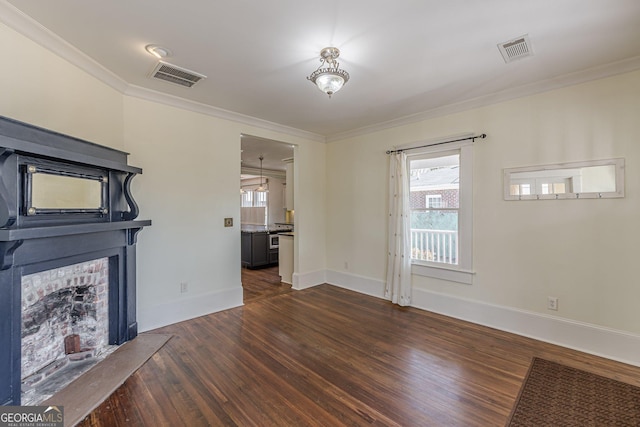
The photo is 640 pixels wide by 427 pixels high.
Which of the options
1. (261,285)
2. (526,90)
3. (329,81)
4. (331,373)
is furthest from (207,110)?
(526,90)

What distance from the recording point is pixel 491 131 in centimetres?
333

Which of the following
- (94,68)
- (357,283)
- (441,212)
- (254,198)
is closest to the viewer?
(94,68)

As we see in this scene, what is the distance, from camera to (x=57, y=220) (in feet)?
7.04

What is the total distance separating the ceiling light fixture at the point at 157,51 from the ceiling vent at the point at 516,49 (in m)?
2.80

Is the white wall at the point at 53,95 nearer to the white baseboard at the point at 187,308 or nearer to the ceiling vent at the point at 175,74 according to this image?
the ceiling vent at the point at 175,74

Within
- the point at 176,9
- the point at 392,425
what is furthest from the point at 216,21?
the point at 392,425

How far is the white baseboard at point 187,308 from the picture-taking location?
3.18 meters

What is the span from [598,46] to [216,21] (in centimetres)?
307

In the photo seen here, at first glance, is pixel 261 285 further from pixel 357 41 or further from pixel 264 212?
pixel 264 212

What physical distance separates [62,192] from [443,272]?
163 inches

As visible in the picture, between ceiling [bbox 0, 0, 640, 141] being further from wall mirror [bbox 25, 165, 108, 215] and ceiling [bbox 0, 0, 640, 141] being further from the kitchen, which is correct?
the kitchen

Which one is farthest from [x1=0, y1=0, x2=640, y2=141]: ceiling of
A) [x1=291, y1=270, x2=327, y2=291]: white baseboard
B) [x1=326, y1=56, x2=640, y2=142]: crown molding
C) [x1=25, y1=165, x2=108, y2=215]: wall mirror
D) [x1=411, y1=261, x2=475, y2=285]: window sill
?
[x1=291, y1=270, x2=327, y2=291]: white baseboard

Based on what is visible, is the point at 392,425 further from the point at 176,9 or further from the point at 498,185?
the point at 176,9

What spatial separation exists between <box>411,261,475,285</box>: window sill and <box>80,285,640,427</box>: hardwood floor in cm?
52
